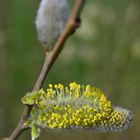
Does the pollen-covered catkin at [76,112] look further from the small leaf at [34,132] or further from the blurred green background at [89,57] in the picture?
the blurred green background at [89,57]

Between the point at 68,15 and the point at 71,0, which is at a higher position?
the point at 71,0

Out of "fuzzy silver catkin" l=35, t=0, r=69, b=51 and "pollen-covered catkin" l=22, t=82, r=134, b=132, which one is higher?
"fuzzy silver catkin" l=35, t=0, r=69, b=51

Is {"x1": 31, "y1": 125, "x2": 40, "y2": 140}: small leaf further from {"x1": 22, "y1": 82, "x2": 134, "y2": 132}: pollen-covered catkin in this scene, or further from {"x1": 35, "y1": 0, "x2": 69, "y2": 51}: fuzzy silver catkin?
{"x1": 35, "y1": 0, "x2": 69, "y2": 51}: fuzzy silver catkin

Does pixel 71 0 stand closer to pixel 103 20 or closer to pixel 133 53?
pixel 103 20

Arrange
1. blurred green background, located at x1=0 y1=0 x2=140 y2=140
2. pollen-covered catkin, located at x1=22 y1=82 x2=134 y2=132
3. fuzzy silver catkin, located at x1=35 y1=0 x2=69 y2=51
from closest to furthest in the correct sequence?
fuzzy silver catkin, located at x1=35 y1=0 x2=69 y2=51 → pollen-covered catkin, located at x1=22 y1=82 x2=134 y2=132 → blurred green background, located at x1=0 y1=0 x2=140 y2=140

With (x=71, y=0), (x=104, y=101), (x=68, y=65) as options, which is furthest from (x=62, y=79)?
(x=104, y=101)

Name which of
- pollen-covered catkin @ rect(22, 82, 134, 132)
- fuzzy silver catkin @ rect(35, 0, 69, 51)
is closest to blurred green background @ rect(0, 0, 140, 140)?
pollen-covered catkin @ rect(22, 82, 134, 132)
